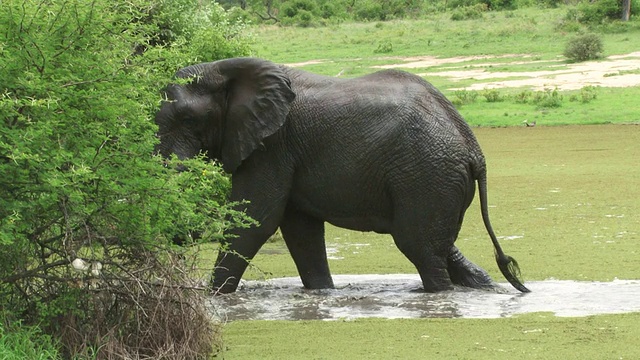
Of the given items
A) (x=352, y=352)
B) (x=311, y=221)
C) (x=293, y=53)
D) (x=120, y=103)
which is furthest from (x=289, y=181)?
(x=293, y=53)

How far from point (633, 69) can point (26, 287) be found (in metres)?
21.4

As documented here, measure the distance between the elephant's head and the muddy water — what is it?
41.6 inches

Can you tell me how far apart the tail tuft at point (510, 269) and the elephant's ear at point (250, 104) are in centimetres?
187

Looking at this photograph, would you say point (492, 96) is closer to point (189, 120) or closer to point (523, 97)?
point (523, 97)

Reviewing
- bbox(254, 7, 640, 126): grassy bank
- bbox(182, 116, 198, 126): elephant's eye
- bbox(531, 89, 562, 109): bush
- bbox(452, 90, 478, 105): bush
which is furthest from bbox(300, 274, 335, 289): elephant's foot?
bbox(452, 90, 478, 105): bush

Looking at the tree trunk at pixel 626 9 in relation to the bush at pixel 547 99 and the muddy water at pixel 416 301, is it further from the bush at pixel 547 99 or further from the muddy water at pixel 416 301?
the muddy water at pixel 416 301

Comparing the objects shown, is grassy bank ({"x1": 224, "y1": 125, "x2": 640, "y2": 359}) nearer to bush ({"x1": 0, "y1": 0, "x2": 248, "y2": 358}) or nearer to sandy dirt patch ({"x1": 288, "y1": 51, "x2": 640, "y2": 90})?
bush ({"x1": 0, "y1": 0, "x2": 248, "y2": 358})

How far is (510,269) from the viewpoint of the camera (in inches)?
377

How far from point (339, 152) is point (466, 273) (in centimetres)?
132


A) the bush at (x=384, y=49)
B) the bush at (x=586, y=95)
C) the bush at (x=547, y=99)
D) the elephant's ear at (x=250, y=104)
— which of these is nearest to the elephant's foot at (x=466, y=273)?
the elephant's ear at (x=250, y=104)

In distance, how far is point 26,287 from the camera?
23.2 ft

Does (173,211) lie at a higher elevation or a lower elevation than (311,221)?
higher

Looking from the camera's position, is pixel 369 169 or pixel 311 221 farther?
pixel 311 221

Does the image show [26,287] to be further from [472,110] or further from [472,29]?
[472,29]
